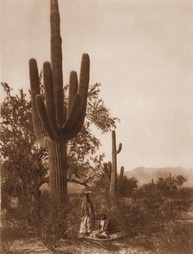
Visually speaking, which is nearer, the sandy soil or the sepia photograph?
the sandy soil

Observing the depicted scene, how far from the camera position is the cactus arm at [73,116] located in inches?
413

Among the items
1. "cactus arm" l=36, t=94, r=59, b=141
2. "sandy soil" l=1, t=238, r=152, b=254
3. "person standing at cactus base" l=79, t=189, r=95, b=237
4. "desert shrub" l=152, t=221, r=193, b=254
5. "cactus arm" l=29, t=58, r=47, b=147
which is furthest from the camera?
"cactus arm" l=29, t=58, r=47, b=147

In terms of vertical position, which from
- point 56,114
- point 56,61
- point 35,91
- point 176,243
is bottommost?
point 176,243

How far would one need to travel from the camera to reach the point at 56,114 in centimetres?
1117

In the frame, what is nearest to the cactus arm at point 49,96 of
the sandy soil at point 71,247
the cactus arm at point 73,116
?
the cactus arm at point 73,116

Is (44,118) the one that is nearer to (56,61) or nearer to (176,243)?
(56,61)

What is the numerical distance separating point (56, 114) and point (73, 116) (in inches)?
26.3

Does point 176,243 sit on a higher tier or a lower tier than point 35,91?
lower

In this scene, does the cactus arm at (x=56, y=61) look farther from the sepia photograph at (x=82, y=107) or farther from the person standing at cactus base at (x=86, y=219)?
the person standing at cactus base at (x=86, y=219)

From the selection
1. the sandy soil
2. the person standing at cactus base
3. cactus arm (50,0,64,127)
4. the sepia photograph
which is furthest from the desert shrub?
cactus arm (50,0,64,127)

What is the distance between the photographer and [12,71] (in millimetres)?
A: 14055

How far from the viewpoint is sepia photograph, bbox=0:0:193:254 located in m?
10.2

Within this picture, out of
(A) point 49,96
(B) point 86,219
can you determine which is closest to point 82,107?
(A) point 49,96

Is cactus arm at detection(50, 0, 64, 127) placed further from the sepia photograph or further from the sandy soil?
the sandy soil
